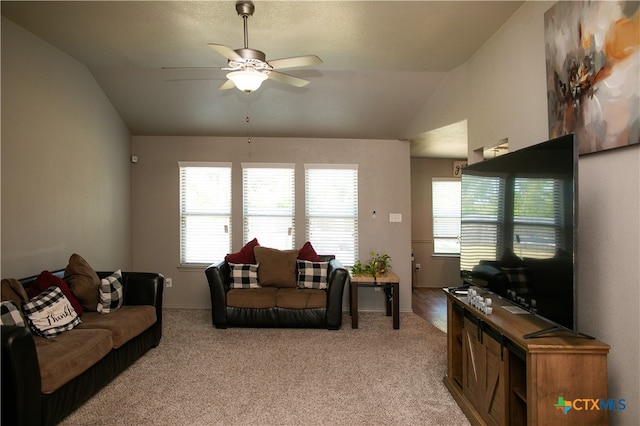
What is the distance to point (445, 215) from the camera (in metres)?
7.02

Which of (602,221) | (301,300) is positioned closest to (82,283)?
(301,300)

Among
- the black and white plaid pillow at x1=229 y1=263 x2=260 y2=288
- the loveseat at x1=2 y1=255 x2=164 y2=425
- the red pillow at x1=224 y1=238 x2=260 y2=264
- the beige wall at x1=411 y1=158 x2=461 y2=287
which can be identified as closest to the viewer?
the loveseat at x1=2 y1=255 x2=164 y2=425

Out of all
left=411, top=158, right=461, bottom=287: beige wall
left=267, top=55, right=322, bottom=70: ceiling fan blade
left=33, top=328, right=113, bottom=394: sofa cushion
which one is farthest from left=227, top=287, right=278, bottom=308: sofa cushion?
left=411, top=158, right=461, bottom=287: beige wall

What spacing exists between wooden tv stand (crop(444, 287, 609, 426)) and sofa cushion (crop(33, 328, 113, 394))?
8.80ft

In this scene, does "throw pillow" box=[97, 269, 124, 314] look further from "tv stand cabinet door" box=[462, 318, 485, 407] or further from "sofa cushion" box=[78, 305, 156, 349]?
"tv stand cabinet door" box=[462, 318, 485, 407]

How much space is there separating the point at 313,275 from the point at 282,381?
1734 millimetres

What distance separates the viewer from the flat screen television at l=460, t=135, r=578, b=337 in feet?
5.72

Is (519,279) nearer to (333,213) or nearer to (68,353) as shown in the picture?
(68,353)

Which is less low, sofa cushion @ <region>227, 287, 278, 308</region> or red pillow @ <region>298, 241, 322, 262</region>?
red pillow @ <region>298, 241, 322, 262</region>

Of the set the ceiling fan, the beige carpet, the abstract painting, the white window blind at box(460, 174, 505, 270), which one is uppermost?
the ceiling fan

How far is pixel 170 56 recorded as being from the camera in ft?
12.1

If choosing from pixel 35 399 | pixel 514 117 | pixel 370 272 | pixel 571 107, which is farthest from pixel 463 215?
pixel 35 399

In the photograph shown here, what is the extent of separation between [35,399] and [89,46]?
123 inches

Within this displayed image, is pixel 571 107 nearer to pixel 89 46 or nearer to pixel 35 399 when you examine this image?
pixel 35 399
